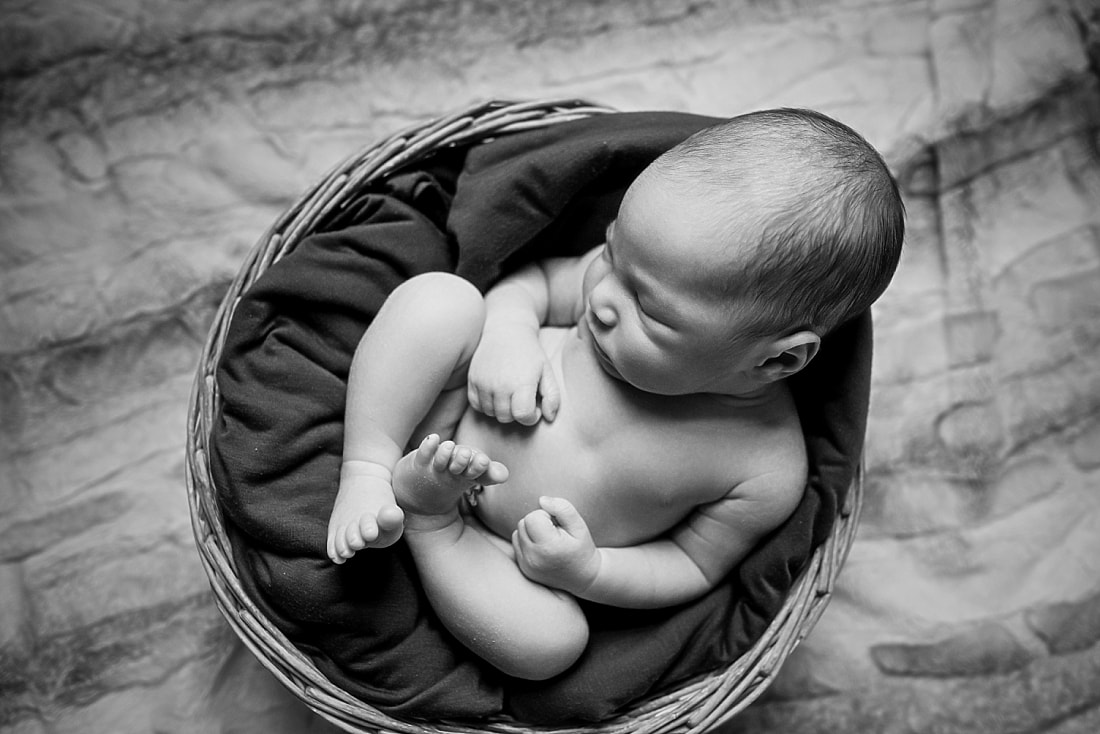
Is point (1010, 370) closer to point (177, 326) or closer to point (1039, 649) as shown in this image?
point (1039, 649)

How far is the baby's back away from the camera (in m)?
1.05

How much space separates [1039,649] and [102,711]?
1.17 metres

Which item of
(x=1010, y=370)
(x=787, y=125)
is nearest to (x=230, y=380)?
(x=787, y=125)

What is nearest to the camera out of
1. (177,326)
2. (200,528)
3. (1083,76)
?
(200,528)

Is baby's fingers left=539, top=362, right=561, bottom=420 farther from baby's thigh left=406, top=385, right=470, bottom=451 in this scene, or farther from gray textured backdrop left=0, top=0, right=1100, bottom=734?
gray textured backdrop left=0, top=0, right=1100, bottom=734

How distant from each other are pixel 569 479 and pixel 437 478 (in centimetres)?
17

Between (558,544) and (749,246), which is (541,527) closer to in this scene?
(558,544)

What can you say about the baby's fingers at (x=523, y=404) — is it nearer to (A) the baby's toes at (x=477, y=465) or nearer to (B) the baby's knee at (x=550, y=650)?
(A) the baby's toes at (x=477, y=465)

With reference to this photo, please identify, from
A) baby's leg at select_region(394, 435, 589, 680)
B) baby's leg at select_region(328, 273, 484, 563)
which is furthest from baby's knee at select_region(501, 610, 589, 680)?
baby's leg at select_region(328, 273, 484, 563)

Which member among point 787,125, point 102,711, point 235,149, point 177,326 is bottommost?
point 102,711

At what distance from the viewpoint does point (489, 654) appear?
1068mm

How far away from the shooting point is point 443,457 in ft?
3.05

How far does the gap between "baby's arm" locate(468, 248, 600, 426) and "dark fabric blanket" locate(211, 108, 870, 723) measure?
4 cm

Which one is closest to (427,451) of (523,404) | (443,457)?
(443,457)
